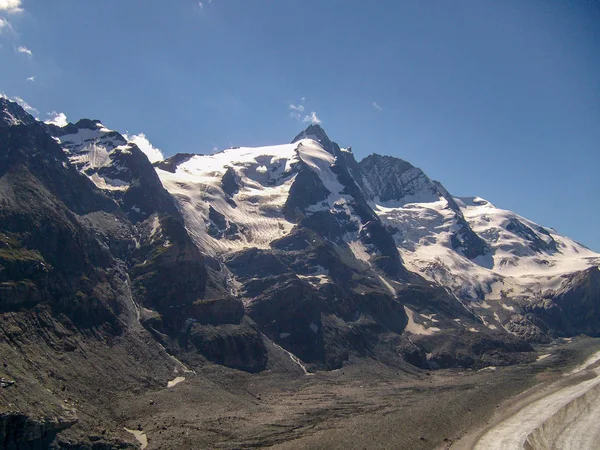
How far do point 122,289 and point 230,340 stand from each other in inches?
1612

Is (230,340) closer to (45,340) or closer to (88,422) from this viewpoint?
(45,340)

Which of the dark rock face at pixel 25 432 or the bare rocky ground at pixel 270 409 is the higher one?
the dark rock face at pixel 25 432

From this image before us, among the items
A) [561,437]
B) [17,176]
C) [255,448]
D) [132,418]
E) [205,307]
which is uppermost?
[17,176]

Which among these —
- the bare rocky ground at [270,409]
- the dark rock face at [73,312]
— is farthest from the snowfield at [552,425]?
the dark rock face at [73,312]

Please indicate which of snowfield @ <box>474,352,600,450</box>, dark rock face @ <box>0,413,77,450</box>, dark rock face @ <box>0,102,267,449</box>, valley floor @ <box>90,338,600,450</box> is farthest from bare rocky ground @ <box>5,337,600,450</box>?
snowfield @ <box>474,352,600,450</box>

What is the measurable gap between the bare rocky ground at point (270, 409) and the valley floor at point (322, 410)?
0.23m

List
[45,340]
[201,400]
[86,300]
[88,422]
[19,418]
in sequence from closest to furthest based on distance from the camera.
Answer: [19,418], [88,422], [45,340], [201,400], [86,300]

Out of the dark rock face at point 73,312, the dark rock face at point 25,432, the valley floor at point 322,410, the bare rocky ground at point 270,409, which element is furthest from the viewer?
the dark rock face at point 73,312

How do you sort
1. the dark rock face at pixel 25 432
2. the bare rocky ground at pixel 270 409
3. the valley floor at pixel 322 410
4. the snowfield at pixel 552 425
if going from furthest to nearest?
the snowfield at pixel 552 425 → the valley floor at pixel 322 410 → the bare rocky ground at pixel 270 409 → the dark rock face at pixel 25 432

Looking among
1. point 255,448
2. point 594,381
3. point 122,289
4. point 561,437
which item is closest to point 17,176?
point 122,289

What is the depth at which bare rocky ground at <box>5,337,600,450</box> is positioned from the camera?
105 metres

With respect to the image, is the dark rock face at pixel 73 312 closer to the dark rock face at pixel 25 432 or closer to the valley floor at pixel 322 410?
the dark rock face at pixel 25 432

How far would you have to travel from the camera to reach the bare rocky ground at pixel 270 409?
345 ft

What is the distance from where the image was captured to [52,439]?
90.2m
